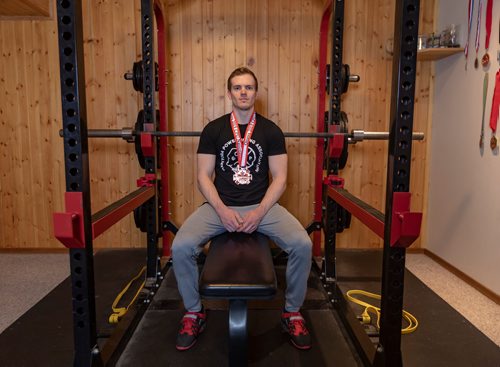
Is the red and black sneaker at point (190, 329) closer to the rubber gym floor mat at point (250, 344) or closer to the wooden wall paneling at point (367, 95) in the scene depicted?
the rubber gym floor mat at point (250, 344)

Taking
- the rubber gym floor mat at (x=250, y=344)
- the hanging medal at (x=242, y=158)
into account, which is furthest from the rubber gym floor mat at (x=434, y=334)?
the hanging medal at (x=242, y=158)

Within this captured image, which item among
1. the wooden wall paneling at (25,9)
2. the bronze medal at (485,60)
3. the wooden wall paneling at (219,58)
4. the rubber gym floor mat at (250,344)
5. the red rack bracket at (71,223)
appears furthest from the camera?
the wooden wall paneling at (219,58)

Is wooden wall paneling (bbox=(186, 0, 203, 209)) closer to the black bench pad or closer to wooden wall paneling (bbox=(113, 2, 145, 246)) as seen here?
wooden wall paneling (bbox=(113, 2, 145, 246))

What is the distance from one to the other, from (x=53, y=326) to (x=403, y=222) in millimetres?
1892

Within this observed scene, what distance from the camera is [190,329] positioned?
1.99 meters

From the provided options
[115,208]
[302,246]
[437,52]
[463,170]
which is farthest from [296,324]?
[437,52]

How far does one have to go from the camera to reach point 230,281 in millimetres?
1528

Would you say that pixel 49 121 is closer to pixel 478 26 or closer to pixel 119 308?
pixel 119 308

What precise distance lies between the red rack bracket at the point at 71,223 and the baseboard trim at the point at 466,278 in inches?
98.0

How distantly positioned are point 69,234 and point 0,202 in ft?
8.42

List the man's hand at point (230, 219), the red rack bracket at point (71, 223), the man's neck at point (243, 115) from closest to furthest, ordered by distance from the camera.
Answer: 1. the red rack bracket at point (71, 223)
2. the man's hand at point (230, 219)
3. the man's neck at point (243, 115)

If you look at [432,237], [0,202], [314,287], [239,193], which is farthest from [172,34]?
[432,237]

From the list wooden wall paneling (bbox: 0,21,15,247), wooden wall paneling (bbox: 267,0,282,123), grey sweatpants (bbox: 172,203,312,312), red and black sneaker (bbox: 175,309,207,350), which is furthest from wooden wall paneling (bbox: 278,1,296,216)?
wooden wall paneling (bbox: 0,21,15,247)

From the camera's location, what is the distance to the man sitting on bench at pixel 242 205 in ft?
6.57
